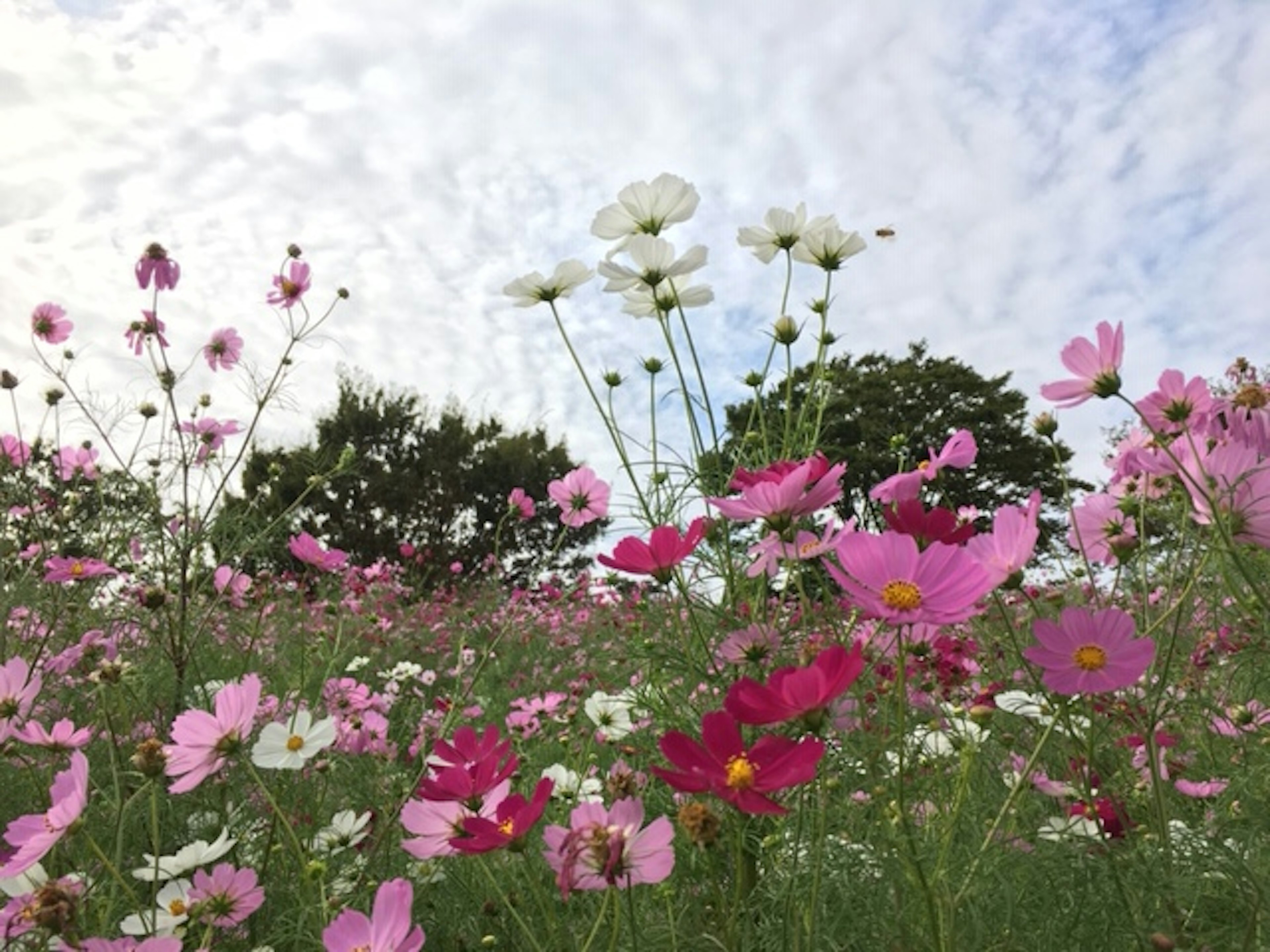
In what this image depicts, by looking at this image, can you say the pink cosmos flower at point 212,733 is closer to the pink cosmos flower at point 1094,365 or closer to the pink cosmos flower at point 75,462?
the pink cosmos flower at point 1094,365

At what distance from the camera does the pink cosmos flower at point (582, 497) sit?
6.02 feet

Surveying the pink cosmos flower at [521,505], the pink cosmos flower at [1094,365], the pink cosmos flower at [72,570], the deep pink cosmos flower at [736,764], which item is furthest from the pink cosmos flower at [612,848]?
the pink cosmos flower at [72,570]

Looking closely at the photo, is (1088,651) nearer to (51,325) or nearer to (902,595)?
(902,595)

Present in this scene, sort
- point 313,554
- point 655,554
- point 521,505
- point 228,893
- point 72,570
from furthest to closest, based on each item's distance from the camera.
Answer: point 521,505 → point 72,570 → point 313,554 → point 228,893 → point 655,554

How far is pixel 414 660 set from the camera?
192 inches

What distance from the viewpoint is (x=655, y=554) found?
92 centimetres

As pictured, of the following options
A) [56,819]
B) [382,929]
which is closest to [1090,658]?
[382,929]

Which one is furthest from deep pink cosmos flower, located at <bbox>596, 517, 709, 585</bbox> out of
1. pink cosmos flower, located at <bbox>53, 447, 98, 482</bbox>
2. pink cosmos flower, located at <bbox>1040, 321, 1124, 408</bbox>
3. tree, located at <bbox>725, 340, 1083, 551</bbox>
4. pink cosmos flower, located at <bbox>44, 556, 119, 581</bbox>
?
tree, located at <bbox>725, 340, 1083, 551</bbox>

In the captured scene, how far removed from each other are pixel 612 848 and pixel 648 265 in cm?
109

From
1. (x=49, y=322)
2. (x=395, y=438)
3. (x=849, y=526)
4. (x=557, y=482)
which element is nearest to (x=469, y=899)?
(x=557, y=482)

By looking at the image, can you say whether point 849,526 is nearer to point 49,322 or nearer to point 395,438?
point 49,322

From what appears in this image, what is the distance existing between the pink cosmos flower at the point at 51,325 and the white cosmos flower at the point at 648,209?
1.89 m

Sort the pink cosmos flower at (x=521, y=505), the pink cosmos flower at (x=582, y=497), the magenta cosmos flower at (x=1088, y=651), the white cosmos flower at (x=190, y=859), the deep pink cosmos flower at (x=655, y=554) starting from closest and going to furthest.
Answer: the magenta cosmos flower at (x=1088, y=651), the deep pink cosmos flower at (x=655, y=554), the white cosmos flower at (x=190, y=859), the pink cosmos flower at (x=582, y=497), the pink cosmos flower at (x=521, y=505)

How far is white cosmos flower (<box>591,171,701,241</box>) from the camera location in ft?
5.25
